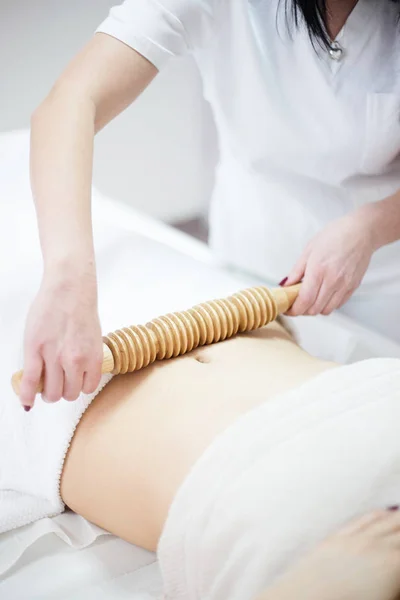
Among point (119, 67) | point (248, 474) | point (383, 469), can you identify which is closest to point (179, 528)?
point (248, 474)

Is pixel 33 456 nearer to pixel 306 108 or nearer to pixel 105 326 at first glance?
pixel 105 326

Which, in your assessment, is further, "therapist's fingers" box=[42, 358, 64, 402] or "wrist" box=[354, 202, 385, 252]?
"wrist" box=[354, 202, 385, 252]

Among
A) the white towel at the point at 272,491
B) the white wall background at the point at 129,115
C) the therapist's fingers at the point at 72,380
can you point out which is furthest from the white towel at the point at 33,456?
the white wall background at the point at 129,115

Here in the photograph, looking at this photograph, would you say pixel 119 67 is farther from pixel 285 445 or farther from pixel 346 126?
pixel 285 445

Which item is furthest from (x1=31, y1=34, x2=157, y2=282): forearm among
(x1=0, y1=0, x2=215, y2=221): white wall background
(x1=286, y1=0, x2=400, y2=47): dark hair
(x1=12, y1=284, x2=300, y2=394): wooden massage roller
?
(x1=0, y1=0, x2=215, y2=221): white wall background

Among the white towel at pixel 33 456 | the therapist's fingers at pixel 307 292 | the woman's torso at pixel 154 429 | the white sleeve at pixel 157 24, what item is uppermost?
the white sleeve at pixel 157 24

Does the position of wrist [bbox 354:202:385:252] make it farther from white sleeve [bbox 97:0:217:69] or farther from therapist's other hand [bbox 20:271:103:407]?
therapist's other hand [bbox 20:271:103:407]

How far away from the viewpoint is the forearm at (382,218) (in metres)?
Answer: 1.15

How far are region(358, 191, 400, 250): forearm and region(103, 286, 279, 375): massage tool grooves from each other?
21 cm

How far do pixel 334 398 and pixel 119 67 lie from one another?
1.84 feet

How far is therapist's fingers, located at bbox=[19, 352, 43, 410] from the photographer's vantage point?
2.63ft

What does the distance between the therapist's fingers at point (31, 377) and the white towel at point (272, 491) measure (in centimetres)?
20

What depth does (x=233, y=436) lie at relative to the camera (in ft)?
2.61

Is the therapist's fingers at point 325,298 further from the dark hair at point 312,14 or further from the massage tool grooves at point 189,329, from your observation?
the dark hair at point 312,14
